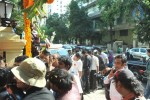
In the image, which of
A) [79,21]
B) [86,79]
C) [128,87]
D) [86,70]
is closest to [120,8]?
[86,79]

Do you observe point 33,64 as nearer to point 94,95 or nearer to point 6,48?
point 6,48

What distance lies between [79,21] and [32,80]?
55257 mm

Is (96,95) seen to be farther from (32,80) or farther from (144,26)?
(144,26)

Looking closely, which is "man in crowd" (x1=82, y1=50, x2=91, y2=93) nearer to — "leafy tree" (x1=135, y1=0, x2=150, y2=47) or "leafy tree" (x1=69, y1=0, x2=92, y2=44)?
"leafy tree" (x1=135, y1=0, x2=150, y2=47)

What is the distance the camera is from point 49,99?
9.35 feet

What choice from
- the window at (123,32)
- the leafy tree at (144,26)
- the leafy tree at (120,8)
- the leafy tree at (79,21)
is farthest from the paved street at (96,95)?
the leafy tree at (79,21)

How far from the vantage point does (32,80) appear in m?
2.89

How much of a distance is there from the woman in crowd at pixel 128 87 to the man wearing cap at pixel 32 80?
0.68m

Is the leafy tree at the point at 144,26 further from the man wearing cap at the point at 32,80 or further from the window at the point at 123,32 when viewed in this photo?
the window at the point at 123,32

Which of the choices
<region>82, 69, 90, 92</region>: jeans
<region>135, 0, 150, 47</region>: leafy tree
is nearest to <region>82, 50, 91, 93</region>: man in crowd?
<region>82, 69, 90, 92</region>: jeans

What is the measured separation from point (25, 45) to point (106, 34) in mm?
52019

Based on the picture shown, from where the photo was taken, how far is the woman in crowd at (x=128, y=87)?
3.04 meters

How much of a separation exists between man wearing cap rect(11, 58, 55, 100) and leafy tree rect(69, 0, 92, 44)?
54.6m

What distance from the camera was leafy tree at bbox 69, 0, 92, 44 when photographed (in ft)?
189
